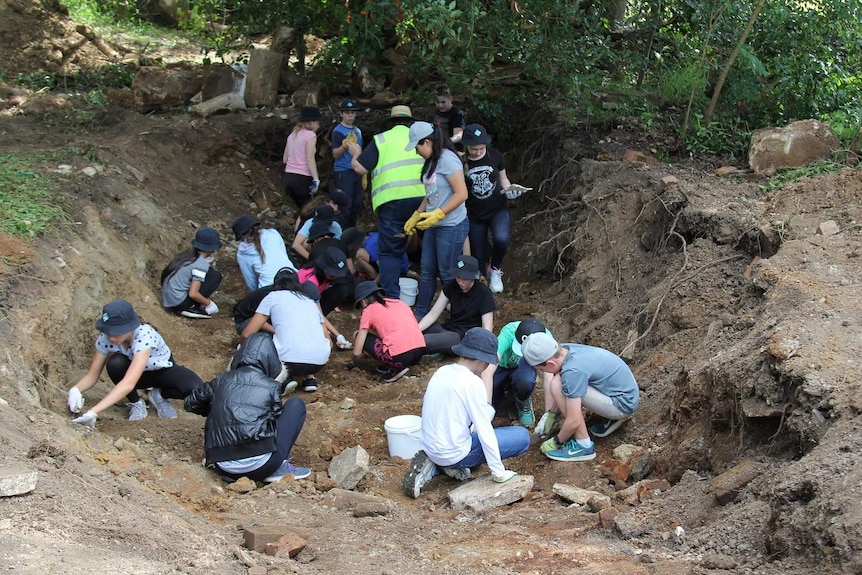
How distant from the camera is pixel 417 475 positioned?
18.1 ft

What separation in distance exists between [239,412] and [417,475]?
1.16m

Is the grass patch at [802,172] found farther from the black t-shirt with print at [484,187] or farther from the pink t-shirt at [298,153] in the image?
the pink t-shirt at [298,153]

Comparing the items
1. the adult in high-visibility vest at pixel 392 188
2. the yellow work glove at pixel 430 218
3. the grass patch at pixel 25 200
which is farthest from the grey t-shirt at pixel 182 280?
the yellow work glove at pixel 430 218

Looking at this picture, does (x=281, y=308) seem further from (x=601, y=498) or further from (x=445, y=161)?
(x=601, y=498)

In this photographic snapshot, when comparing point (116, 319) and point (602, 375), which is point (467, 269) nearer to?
point (602, 375)

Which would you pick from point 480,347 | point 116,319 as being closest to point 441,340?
point 480,347

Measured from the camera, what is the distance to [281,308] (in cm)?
691

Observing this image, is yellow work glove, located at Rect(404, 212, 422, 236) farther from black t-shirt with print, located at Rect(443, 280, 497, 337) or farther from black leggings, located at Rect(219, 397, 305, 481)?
black leggings, located at Rect(219, 397, 305, 481)

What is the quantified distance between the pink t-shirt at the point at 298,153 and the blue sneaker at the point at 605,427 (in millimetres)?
5022

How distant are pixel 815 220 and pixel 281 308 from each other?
415 centimetres

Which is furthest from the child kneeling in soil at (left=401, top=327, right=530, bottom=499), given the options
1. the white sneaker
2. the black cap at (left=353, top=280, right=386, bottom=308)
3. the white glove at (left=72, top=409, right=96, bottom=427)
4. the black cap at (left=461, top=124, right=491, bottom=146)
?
the white sneaker

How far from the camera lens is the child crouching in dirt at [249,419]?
17.7 feet

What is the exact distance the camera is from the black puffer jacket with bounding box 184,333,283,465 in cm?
539

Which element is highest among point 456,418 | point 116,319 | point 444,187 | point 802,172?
point 802,172
